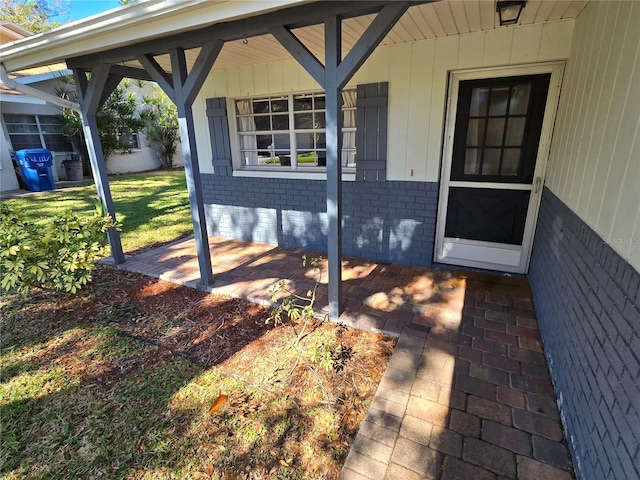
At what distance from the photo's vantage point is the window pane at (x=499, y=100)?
132 inches

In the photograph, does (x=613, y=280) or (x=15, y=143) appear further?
(x=15, y=143)

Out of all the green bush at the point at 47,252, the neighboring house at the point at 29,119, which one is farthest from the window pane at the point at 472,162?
the neighboring house at the point at 29,119

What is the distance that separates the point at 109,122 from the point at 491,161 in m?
13.0

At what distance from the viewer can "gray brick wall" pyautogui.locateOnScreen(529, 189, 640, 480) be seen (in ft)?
3.84

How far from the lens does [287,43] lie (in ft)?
8.21

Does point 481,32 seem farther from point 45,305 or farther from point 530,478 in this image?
point 45,305

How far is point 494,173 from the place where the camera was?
3.58 m

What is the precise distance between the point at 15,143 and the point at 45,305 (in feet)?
33.7

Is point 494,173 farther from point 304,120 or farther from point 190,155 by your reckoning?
point 190,155

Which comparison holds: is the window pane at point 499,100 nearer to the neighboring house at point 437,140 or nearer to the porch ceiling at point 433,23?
the neighboring house at point 437,140

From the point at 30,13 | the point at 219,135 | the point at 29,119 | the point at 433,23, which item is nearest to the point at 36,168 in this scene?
the point at 29,119

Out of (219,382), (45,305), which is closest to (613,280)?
(219,382)

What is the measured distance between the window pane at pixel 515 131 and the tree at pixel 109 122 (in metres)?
12.0

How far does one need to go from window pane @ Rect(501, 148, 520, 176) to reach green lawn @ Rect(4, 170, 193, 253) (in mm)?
4901
